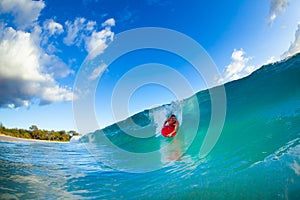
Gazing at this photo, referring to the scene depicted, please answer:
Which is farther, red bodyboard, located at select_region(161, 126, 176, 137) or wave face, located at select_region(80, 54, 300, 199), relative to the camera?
red bodyboard, located at select_region(161, 126, 176, 137)

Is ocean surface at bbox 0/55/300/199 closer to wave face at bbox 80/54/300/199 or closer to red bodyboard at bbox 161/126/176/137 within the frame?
wave face at bbox 80/54/300/199

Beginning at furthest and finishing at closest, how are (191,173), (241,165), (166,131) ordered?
1. (166,131)
2. (191,173)
3. (241,165)

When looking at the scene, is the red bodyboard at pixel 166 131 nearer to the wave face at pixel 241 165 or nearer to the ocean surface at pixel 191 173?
the wave face at pixel 241 165

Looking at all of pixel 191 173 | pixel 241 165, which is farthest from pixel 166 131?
pixel 241 165


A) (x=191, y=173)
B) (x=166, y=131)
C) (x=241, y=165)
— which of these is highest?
(x=166, y=131)

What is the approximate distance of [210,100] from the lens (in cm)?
1767

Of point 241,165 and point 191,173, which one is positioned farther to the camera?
point 191,173

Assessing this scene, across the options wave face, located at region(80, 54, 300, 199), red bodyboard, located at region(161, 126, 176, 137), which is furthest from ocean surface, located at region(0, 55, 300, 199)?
red bodyboard, located at region(161, 126, 176, 137)

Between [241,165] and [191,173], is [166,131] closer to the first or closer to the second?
[191,173]

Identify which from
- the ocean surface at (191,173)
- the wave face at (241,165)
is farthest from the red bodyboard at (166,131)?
the ocean surface at (191,173)

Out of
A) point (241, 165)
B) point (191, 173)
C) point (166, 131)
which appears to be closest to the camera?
point (241, 165)

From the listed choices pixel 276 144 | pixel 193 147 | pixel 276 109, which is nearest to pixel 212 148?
pixel 193 147

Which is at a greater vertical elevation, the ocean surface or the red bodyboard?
the red bodyboard

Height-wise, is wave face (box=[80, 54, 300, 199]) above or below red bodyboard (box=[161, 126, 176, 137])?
below
